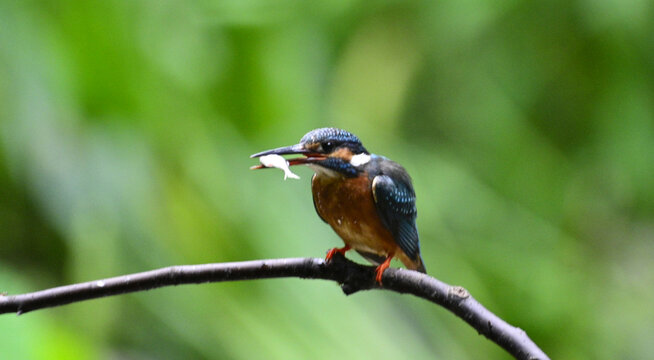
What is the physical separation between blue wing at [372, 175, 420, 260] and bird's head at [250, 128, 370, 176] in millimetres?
37

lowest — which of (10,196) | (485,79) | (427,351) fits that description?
(427,351)

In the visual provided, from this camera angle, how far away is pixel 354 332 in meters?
1.45

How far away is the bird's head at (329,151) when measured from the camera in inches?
24.5

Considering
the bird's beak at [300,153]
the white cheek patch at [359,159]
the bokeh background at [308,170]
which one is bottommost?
the bokeh background at [308,170]

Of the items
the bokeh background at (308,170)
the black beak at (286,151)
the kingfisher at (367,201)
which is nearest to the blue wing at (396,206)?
the kingfisher at (367,201)

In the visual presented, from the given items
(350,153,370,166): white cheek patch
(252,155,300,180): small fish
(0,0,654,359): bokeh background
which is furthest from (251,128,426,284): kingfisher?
(0,0,654,359): bokeh background

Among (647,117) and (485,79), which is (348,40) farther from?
(647,117)

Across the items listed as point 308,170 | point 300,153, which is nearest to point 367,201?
point 300,153

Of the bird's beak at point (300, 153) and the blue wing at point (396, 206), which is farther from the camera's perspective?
the blue wing at point (396, 206)

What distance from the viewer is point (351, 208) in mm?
717

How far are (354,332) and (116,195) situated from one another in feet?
1.91

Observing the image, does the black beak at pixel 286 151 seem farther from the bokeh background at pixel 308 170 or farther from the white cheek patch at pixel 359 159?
the bokeh background at pixel 308 170

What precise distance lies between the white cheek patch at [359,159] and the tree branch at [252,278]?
160 millimetres

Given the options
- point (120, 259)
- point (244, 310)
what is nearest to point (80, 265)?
point (120, 259)
